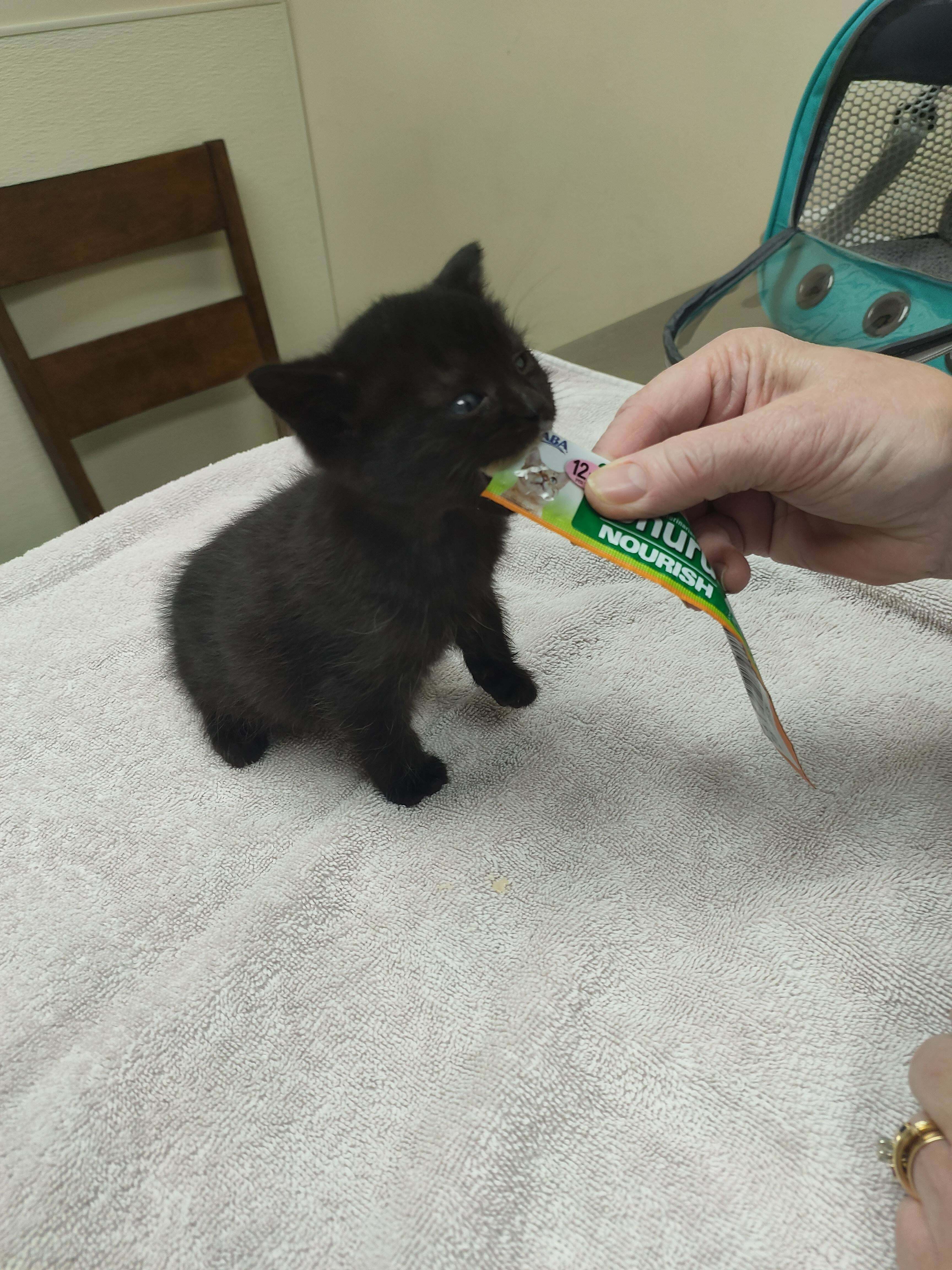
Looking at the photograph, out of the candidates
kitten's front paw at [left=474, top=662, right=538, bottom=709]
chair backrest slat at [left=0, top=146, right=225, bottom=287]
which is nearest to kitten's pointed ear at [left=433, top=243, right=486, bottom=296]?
kitten's front paw at [left=474, top=662, right=538, bottom=709]

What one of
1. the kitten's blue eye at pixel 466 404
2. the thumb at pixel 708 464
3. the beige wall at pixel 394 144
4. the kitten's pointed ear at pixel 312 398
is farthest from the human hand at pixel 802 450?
the beige wall at pixel 394 144

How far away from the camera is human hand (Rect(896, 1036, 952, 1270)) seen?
503mm

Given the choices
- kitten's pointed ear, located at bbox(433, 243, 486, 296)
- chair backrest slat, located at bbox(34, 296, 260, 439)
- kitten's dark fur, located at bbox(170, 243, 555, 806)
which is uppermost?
kitten's pointed ear, located at bbox(433, 243, 486, 296)

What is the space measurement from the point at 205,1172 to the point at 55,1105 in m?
0.15

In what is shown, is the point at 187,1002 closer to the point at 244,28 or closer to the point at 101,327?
the point at 101,327

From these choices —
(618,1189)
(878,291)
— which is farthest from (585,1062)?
(878,291)

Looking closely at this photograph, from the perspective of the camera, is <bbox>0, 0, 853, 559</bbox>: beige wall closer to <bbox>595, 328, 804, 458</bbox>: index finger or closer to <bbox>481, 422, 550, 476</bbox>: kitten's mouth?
<bbox>595, 328, 804, 458</bbox>: index finger

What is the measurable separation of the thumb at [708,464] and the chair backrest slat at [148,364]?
1.37 metres

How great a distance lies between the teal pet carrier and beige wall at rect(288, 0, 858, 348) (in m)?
0.33

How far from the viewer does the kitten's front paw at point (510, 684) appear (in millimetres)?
963

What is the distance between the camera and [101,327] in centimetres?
165

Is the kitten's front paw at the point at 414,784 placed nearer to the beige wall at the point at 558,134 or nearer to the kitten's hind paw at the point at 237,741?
the kitten's hind paw at the point at 237,741

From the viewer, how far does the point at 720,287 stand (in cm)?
123

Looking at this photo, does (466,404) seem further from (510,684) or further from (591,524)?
(510,684)
